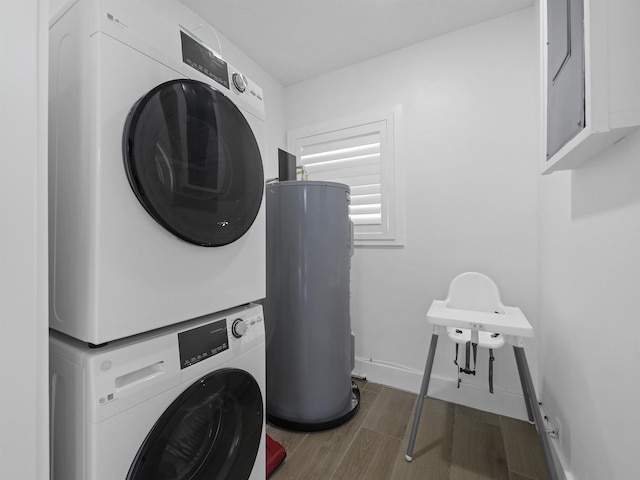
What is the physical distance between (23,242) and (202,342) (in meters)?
0.48

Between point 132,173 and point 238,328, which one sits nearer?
point 132,173

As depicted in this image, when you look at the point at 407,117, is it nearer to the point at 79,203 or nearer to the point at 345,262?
the point at 345,262

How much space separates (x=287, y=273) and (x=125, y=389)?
1016mm

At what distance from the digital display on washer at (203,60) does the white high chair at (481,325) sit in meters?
1.31

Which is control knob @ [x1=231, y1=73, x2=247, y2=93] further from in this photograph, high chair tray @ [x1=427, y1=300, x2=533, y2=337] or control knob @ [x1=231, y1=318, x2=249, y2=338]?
high chair tray @ [x1=427, y1=300, x2=533, y2=337]

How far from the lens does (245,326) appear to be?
1.00 m

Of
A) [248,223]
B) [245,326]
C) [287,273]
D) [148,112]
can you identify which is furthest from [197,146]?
[287,273]

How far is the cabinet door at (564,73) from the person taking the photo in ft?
2.48

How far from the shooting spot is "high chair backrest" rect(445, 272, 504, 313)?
174 cm

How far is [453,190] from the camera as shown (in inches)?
77.3

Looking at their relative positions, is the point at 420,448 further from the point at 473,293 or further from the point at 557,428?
the point at 473,293

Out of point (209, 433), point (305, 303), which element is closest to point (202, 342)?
point (209, 433)

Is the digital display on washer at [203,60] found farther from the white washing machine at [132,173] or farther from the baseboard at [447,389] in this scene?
the baseboard at [447,389]

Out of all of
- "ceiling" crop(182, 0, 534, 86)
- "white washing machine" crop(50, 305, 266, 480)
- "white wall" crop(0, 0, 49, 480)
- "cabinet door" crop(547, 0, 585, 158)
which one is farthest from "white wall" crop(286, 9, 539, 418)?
"white wall" crop(0, 0, 49, 480)
